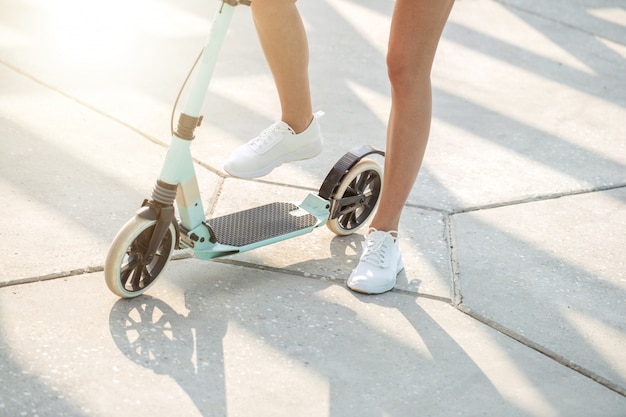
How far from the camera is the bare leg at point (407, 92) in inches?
108

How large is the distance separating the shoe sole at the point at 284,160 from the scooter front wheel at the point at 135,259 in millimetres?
517

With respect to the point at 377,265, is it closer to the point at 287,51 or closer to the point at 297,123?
the point at 297,123

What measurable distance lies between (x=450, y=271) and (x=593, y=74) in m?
2.52

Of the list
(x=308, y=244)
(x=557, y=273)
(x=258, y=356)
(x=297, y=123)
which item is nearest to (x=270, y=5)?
(x=297, y=123)

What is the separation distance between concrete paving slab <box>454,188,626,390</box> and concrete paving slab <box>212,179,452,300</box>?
8 centimetres

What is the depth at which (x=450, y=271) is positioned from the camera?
3201mm

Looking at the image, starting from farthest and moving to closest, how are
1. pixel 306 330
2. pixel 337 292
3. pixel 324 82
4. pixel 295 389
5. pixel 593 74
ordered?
pixel 593 74
pixel 324 82
pixel 337 292
pixel 306 330
pixel 295 389

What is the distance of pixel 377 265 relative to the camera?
9.87 feet

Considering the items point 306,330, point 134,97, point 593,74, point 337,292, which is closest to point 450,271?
point 337,292

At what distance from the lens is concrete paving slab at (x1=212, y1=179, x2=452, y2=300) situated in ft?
10.2

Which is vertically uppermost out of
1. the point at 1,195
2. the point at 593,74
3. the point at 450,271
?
the point at 593,74

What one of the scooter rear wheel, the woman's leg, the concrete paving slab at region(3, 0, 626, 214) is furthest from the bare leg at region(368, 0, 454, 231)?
the concrete paving slab at region(3, 0, 626, 214)

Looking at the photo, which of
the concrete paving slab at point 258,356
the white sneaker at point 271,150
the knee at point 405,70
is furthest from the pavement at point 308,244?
the knee at point 405,70

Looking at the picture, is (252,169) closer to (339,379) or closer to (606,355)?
(339,379)
